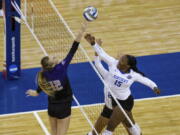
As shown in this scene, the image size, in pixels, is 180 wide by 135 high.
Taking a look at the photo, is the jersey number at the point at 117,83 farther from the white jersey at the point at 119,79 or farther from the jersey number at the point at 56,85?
the jersey number at the point at 56,85

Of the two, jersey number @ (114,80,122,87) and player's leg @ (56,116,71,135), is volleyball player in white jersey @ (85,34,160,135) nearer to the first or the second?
jersey number @ (114,80,122,87)

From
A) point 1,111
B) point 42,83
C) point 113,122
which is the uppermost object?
point 42,83

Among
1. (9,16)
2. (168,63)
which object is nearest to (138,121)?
(168,63)

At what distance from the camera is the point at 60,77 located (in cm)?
1013

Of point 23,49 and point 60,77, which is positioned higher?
point 60,77

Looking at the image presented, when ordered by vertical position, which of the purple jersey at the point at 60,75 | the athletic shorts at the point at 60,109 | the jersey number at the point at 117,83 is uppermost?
the purple jersey at the point at 60,75

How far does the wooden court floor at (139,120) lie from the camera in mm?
12812

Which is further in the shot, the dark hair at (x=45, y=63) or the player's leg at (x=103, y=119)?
the player's leg at (x=103, y=119)

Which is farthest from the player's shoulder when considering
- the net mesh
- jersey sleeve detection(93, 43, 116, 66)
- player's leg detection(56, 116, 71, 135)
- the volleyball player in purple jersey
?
the net mesh

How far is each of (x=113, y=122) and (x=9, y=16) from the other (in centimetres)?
449

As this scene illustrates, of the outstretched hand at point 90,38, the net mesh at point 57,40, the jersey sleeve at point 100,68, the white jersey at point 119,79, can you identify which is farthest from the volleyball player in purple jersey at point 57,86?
the net mesh at point 57,40

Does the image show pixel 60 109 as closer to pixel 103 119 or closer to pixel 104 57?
pixel 103 119

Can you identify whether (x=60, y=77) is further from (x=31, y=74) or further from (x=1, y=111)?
(x=31, y=74)

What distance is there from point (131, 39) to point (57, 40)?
225cm
